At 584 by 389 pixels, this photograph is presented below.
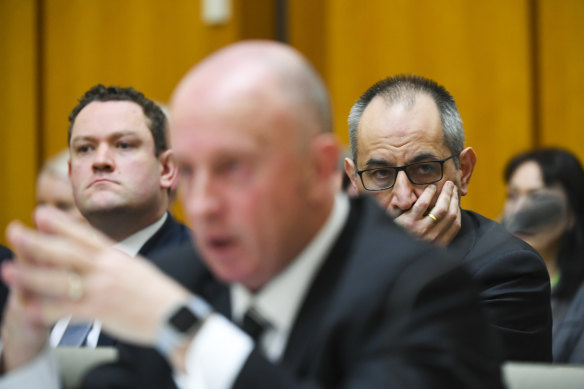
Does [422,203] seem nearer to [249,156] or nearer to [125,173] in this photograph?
[125,173]

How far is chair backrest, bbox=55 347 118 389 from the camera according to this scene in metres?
1.32

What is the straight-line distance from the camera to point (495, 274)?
1.94 m

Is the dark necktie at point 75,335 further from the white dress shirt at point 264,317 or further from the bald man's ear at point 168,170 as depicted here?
the white dress shirt at point 264,317

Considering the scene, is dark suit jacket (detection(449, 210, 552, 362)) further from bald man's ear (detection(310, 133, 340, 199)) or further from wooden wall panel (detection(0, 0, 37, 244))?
wooden wall panel (detection(0, 0, 37, 244))

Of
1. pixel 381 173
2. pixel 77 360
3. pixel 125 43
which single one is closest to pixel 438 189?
pixel 381 173

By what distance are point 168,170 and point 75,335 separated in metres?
0.68

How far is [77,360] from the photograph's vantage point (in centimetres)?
135

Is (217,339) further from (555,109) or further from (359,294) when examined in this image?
(555,109)

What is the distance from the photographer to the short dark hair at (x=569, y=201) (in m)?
2.82

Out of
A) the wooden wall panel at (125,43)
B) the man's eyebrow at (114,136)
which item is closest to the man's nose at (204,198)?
the man's eyebrow at (114,136)

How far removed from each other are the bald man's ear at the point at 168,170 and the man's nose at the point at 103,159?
0.18m

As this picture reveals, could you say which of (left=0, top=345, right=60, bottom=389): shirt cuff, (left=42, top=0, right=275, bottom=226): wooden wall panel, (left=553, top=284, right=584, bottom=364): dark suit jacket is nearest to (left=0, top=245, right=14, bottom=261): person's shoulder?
(left=0, top=345, right=60, bottom=389): shirt cuff

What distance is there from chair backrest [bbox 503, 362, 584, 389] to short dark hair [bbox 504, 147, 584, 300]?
1.62 m

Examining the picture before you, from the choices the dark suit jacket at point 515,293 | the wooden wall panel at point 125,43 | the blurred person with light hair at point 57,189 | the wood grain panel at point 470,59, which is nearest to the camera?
the dark suit jacket at point 515,293
